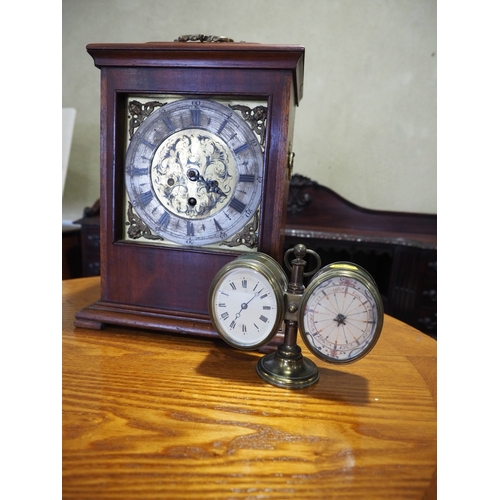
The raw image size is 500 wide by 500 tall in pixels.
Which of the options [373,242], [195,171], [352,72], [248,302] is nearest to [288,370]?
[248,302]

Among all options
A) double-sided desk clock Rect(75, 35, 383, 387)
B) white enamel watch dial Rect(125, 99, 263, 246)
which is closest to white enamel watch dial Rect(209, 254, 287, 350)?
double-sided desk clock Rect(75, 35, 383, 387)

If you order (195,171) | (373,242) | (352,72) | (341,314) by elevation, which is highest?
(352,72)

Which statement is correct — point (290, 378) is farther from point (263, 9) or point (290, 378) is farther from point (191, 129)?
point (263, 9)

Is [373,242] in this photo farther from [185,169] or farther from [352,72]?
[185,169]

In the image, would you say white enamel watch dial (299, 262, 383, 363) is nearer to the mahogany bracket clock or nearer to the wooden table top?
the wooden table top

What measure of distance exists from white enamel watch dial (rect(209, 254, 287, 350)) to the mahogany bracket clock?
0.15 meters

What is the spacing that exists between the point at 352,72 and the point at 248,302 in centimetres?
233

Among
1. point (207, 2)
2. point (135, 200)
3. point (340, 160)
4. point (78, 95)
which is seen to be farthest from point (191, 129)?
point (78, 95)

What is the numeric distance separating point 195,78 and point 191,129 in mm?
112

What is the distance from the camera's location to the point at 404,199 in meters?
2.61

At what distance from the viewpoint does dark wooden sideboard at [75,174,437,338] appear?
2.10 metres

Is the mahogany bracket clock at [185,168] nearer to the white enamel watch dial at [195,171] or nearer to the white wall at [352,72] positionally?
the white enamel watch dial at [195,171]

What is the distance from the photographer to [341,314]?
677 millimetres

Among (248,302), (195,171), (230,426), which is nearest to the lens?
(230,426)
